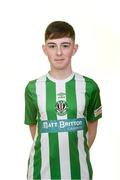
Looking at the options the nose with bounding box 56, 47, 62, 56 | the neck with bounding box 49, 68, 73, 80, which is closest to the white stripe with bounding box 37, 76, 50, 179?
the neck with bounding box 49, 68, 73, 80

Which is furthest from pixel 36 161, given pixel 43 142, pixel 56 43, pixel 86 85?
pixel 56 43

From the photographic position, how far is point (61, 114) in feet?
7.05

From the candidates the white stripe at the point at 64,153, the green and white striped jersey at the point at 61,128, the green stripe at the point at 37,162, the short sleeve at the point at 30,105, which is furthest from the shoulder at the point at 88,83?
the green stripe at the point at 37,162

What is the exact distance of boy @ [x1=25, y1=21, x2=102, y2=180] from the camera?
215 cm

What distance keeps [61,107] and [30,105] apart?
0.63ft

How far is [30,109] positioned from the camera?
227 cm

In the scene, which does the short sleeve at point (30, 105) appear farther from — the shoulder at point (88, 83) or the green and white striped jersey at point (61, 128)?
the shoulder at point (88, 83)

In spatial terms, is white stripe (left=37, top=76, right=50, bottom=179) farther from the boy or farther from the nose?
the nose

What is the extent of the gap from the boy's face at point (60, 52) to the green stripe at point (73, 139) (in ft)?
0.36

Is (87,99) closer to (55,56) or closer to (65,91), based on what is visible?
(65,91)

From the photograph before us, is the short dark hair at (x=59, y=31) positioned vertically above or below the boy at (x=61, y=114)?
above

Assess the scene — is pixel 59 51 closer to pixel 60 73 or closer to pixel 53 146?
pixel 60 73

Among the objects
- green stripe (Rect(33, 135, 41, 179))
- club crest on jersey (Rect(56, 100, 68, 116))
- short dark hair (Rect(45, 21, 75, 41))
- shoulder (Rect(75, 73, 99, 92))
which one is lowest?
green stripe (Rect(33, 135, 41, 179))

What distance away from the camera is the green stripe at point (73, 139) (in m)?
2.15
